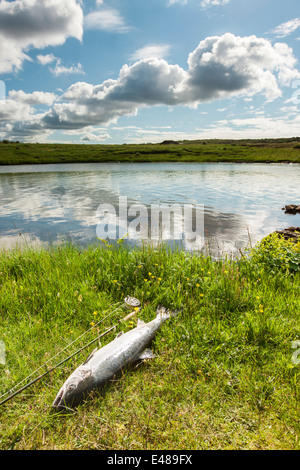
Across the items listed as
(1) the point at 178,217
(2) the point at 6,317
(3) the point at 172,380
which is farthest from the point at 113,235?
(3) the point at 172,380

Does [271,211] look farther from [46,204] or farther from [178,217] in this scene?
[46,204]

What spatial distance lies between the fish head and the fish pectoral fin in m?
0.86

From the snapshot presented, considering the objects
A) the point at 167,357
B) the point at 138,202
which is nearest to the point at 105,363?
the point at 167,357

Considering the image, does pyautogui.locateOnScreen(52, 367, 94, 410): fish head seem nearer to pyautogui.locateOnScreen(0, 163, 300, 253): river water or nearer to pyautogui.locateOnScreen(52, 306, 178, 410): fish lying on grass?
pyautogui.locateOnScreen(52, 306, 178, 410): fish lying on grass

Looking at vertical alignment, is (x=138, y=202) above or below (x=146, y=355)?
above

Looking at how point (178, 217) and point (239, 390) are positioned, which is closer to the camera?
point (239, 390)

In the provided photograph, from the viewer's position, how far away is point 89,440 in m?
2.95

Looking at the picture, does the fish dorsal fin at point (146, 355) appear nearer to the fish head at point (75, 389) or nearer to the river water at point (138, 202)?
the fish head at point (75, 389)

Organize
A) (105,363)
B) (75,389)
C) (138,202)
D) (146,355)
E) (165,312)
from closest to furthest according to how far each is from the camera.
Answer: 1. (75,389)
2. (105,363)
3. (146,355)
4. (165,312)
5. (138,202)

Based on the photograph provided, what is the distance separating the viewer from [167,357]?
4.09 metres

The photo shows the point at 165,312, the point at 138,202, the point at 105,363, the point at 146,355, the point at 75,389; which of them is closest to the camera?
the point at 75,389

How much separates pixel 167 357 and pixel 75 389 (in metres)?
1.46

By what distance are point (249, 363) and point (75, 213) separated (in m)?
17.5

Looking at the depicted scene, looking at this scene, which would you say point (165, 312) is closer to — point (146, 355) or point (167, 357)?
point (167, 357)
